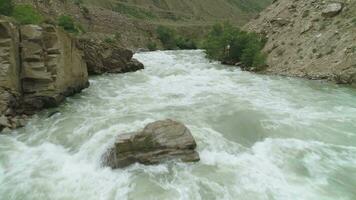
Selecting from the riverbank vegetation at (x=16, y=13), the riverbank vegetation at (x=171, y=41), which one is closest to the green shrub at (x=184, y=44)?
the riverbank vegetation at (x=171, y=41)

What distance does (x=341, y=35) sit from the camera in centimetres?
2659

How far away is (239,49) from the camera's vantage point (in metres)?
33.1

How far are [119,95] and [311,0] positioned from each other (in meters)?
21.5

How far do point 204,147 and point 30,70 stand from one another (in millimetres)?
9000

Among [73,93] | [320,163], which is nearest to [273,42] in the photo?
[73,93]

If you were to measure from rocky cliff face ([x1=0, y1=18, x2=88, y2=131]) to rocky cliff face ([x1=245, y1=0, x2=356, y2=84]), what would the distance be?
1585 centimetres

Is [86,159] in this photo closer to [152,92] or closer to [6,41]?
[6,41]

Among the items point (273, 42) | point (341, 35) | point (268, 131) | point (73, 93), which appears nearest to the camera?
point (268, 131)

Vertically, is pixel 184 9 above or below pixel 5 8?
above

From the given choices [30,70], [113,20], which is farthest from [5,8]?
[113,20]

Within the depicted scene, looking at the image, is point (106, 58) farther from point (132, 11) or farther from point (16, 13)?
point (132, 11)

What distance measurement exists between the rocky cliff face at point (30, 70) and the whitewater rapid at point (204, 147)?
2.53ft

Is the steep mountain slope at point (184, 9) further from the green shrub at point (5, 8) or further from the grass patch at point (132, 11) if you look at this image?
the green shrub at point (5, 8)

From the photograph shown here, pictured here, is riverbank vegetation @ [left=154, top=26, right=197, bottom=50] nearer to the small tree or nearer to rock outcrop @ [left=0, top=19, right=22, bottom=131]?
the small tree
